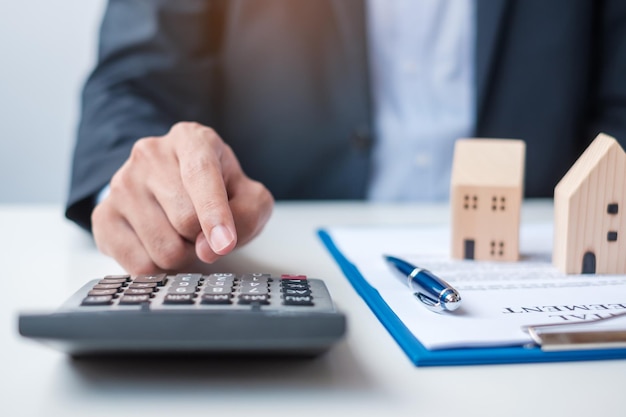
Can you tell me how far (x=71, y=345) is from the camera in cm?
28

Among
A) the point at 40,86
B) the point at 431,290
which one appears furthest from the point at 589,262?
the point at 40,86

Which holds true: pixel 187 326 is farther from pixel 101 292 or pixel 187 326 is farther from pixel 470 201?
pixel 470 201

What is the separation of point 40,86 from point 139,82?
914mm

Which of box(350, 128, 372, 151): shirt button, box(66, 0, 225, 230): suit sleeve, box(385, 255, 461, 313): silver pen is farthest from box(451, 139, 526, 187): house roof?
box(350, 128, 372, 151): shirt button

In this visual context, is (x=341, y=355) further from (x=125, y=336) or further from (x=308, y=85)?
(x=308, y=85)

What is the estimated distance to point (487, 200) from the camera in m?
0.48

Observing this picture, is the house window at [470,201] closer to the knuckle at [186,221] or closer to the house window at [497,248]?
the house window at [497,248]

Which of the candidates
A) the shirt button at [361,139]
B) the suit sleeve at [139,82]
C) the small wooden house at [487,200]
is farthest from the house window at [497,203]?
the shirt button at [361,139]

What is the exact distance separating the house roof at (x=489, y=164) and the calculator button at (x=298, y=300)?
226 mm

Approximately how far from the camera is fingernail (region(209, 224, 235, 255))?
0.38m

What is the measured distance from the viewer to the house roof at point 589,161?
1.39 feet

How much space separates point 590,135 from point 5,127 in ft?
4.53

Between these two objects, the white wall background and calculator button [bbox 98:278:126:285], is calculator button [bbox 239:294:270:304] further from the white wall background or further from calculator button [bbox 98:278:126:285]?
the white wall background

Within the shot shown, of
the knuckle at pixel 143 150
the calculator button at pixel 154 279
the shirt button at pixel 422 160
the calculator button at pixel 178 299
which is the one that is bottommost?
the shirt button at pixel 422 160
